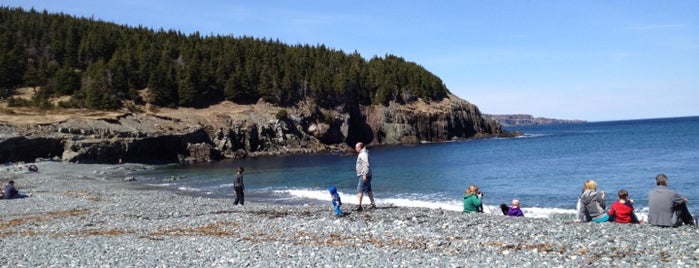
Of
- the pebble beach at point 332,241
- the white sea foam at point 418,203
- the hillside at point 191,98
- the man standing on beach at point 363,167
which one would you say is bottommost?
the white sea foam at point 418,203

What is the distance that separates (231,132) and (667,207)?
7770 centimetres

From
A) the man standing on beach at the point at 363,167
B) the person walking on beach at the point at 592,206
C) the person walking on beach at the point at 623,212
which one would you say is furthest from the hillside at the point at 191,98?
the person walking on beach at the point at 623,212

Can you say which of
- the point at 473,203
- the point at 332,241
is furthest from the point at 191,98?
the point at 332,241

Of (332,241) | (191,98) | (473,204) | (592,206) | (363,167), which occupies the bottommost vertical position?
(332,241)

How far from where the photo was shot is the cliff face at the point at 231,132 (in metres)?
64.5

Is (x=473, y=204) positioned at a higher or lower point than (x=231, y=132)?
lower

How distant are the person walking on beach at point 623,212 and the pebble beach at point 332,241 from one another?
79 centimetres

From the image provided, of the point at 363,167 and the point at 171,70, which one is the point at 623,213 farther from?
the point at 171,70

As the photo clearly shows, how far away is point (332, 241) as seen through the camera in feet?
47.0

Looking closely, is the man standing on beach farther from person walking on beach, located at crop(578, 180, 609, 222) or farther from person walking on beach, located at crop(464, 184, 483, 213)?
person walking on beach, located at crop(578, 180, 609, 222)

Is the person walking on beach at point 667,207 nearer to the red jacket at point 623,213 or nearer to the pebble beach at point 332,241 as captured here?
the pebble beach at point 332,241

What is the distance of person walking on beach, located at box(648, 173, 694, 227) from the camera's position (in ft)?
45.9

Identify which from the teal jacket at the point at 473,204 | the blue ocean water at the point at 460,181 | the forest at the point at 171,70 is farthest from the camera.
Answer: the forest at the point at 171,70

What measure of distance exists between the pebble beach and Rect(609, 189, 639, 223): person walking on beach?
2.59 ft
